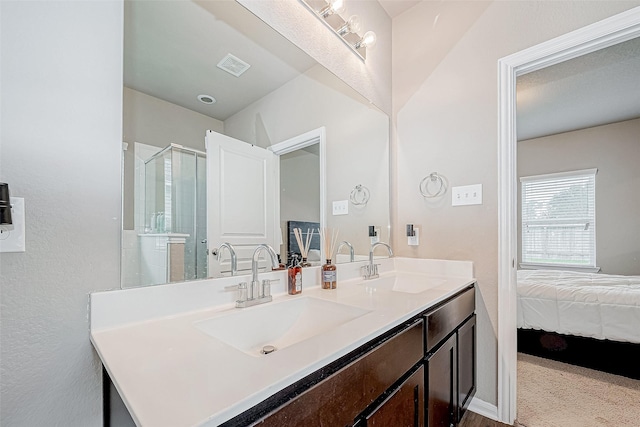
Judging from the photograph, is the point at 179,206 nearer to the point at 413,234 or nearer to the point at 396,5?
the point at 413,234

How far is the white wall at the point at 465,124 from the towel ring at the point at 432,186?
37mm

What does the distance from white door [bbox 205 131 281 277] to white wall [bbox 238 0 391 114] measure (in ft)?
1.98

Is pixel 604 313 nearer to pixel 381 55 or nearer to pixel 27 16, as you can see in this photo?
pixel 381 55

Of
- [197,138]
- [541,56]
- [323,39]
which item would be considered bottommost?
[197,138]

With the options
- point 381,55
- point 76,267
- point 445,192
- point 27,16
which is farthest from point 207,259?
point 381,55

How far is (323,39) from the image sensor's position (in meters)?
1.65

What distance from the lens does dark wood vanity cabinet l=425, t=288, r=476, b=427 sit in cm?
118

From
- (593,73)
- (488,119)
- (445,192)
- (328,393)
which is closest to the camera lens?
(328,393)

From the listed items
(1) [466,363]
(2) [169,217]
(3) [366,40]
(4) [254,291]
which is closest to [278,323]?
(4) [254,291]

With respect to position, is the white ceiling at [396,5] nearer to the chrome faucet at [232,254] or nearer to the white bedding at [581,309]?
the chrome faucet at [232,254]

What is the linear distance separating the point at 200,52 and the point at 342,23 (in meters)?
0.98

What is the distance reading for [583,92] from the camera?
3234mm

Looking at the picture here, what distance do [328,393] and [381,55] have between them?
7.25 ft

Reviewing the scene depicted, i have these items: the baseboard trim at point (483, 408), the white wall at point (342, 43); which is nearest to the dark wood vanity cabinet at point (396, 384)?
the baseboard trim at point (483, 408)
